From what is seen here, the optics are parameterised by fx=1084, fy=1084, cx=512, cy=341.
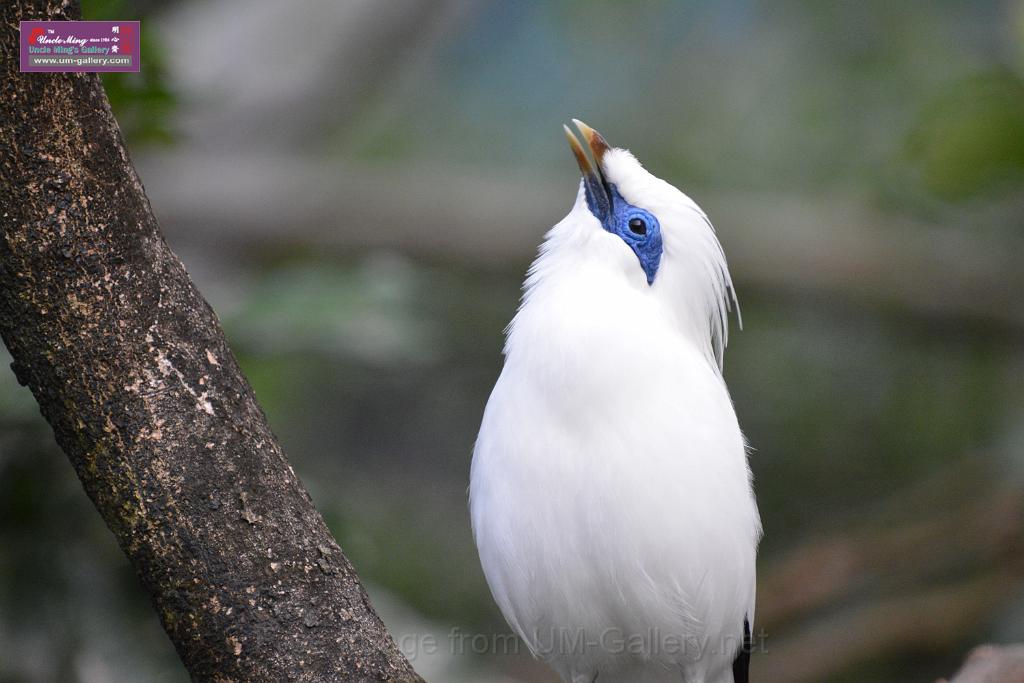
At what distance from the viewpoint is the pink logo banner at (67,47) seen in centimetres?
206

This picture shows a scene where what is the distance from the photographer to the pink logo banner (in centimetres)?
206

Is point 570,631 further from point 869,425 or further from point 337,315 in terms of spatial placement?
point 869,425

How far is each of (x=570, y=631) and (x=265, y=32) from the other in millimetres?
5529

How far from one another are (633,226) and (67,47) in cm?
147

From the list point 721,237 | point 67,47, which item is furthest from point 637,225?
point 721,237

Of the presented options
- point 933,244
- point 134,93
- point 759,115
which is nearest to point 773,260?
point 933,244

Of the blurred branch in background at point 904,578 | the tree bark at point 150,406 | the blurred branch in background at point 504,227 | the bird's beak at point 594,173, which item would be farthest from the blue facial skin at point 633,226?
the blurred branch in background at point 504,227

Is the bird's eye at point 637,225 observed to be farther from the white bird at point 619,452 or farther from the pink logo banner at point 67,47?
the pink logo banner at point 67,47

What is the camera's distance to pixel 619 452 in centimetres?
267

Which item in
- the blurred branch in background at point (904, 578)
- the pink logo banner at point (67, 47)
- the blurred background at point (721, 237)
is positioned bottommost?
the blurred branch in background at point (904, 578)

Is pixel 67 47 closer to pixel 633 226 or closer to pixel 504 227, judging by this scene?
pixel 633 226

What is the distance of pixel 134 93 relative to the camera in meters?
3.79

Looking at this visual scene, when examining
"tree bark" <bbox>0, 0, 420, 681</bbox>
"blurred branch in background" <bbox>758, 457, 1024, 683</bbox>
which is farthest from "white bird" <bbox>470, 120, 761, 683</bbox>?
"blurred branch in background" <bbox>758, 457, 1024, 683</bbox>

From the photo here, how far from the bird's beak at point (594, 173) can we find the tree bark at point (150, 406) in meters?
1.10
